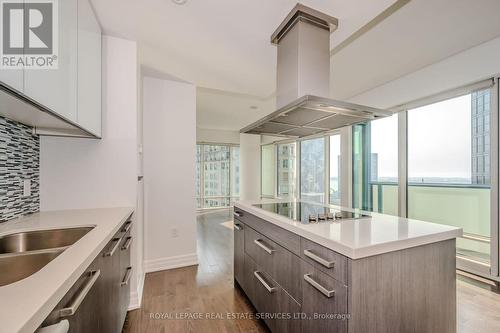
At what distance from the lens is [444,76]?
290cm

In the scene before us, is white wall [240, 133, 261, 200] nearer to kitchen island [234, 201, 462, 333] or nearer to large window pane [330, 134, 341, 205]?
large window pane [330, 134, 341, 205]

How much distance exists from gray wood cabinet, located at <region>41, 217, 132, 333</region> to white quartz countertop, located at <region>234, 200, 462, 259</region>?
1.03m

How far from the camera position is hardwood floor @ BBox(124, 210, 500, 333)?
6.02ft

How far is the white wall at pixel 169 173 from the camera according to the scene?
2906 millimetres

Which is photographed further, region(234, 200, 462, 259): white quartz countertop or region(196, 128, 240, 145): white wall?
region(196, 128, 240, 145): white wall

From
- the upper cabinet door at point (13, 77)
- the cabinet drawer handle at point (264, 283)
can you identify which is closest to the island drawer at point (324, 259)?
the cabinet drawer handle at point (264, 283)

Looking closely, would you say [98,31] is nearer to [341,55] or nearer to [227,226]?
[341,55]

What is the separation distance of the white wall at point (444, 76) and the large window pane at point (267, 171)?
3.76 metres

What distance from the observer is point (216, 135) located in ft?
23.3

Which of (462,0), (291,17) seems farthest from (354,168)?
(291,17)

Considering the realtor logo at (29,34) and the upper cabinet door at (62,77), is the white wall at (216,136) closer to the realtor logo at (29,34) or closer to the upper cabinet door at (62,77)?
the upper cabinet door at (62,77)

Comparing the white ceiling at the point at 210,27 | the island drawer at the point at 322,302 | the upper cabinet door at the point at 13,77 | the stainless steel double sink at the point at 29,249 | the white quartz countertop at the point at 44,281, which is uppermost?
the white ceiling at the point at 210,27

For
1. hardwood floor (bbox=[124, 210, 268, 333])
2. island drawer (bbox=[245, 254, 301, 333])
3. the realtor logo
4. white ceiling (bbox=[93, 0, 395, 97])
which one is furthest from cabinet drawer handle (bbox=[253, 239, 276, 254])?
white ceiling (bbox=[93, 0, 395, 97])

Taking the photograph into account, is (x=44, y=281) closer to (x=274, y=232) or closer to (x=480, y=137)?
(x=274, y=232)
